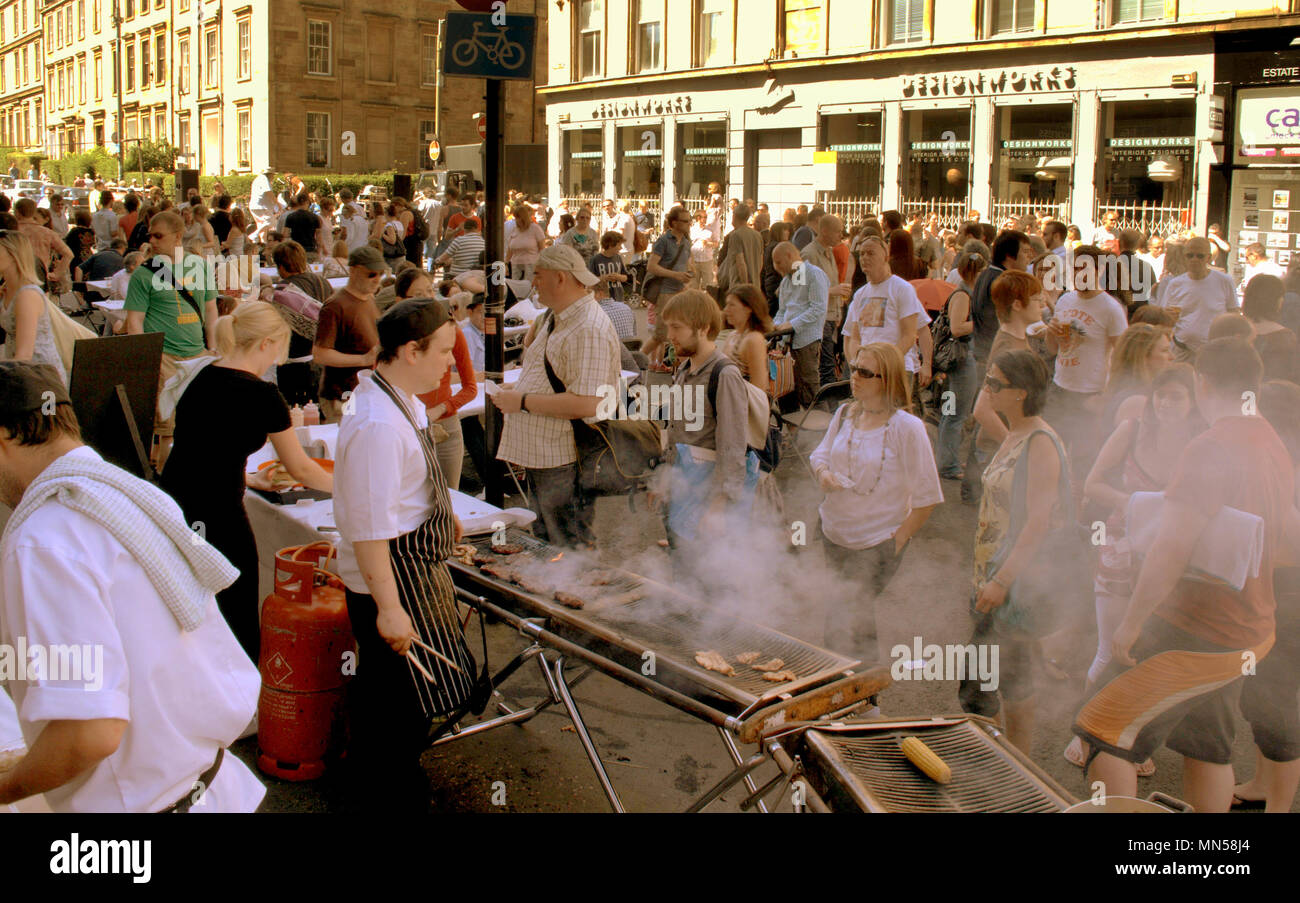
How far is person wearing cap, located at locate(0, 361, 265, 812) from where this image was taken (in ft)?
6.43

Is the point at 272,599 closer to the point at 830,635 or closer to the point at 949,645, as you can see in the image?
the point at 830,635

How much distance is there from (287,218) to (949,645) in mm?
11782

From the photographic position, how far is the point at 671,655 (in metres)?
3.56

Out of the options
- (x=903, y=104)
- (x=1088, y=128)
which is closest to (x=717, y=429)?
(x=1088, y=128)

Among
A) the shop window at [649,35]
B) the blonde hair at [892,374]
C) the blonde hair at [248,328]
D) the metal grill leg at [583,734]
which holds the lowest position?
the metal grill leg at [583,734]

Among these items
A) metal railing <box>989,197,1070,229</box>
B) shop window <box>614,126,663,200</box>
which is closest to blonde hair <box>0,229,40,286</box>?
metal railing <box>989,197,1070,229</box>

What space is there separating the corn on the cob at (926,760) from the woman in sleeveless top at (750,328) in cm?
319

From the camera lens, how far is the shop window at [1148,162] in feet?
67.3

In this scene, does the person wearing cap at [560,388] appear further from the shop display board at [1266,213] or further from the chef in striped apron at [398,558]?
the shop display board at [1266,213]

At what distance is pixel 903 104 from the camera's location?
24.9 metres

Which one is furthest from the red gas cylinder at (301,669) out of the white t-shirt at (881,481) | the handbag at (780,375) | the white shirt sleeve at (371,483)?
the handbag at (780,375)

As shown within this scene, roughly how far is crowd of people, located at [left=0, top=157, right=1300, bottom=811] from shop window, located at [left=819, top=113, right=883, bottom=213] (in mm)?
18988

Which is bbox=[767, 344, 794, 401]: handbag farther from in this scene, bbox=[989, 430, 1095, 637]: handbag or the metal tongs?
the metal tongs

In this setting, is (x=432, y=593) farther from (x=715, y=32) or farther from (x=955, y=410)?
(x=715, y=32)
